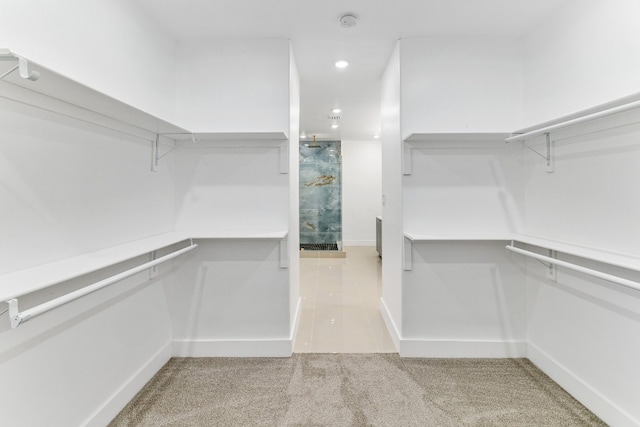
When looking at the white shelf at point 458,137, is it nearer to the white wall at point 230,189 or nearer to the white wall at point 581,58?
the white wall at point 581,58

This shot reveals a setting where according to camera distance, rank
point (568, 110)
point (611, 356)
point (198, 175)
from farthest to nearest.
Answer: point (198, 175)
point (568, 110)
point (611, 356)

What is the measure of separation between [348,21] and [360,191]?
5183 mm

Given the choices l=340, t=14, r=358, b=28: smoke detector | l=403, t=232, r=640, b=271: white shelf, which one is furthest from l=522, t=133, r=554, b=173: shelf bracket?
Answer: l=340, t=14, r=358, b=28: smoke detector

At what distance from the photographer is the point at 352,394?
6.27 feet

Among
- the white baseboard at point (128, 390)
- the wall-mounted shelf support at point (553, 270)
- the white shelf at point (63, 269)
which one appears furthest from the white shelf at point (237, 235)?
the wall-mounted shelf support at point (553, 270)

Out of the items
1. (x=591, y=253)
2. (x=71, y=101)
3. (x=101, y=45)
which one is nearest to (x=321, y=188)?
(x=101, y=45)

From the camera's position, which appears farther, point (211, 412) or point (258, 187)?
point (258, 187)

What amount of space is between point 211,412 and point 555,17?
3.35 meters

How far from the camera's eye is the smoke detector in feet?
6.96

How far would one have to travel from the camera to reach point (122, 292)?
180 centimetres

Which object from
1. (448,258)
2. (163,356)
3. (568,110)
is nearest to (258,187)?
(163,356)

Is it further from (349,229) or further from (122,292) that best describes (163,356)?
(349,229)

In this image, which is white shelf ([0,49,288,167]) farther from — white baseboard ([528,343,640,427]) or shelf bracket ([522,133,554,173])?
white baseboard ([528,343,640,427])

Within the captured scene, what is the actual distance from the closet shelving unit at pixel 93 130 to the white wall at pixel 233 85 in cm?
16
